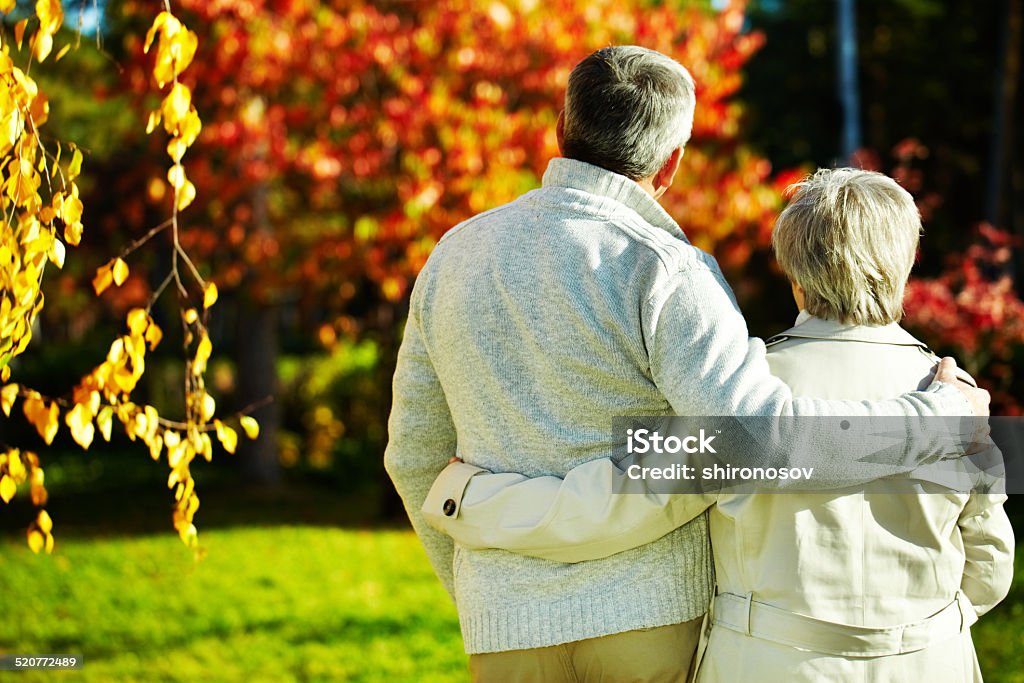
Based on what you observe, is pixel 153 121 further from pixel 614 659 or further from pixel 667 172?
pixel 614 659

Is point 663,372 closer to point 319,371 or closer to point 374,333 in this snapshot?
point 374,333

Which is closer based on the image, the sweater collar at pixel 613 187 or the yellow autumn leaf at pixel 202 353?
the sweater collar at pixel 613 187

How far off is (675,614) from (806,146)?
1492cm

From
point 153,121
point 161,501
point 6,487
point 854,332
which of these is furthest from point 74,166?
point 161,501

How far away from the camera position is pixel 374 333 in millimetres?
8711

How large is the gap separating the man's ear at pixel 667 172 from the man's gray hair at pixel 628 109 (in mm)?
22

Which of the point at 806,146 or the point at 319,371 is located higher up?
the point at 806,146

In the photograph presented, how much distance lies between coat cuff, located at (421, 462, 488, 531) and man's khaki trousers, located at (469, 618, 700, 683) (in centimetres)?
31

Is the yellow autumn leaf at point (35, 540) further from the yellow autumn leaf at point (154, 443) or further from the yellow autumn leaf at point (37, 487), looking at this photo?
the yellow autumn leaf at point (154, 443)

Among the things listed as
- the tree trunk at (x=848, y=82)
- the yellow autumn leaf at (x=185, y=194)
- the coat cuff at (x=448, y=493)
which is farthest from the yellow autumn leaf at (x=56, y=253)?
the tree trunk at (x=848, y=82)

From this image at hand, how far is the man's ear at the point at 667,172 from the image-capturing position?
2.16 meters

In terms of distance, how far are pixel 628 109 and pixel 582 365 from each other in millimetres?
498

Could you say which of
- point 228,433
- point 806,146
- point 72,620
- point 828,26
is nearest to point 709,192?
point 72,620

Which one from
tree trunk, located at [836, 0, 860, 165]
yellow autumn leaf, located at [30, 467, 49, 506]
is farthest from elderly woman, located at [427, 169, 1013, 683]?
tree trunk, located at [836, 0, 860, 165]
